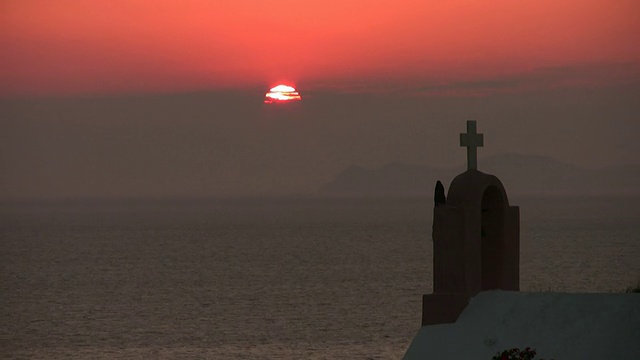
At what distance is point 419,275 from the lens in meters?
→ 97.4

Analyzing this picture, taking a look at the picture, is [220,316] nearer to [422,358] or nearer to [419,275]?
[419,275]

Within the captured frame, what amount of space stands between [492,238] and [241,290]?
6309 centimetres

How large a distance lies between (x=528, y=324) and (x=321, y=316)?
4550 cm

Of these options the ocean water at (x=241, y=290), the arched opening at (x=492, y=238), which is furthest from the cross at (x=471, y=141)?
the ocean water at (x=241, y=290)

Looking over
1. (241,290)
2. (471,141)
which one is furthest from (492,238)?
(241,290)

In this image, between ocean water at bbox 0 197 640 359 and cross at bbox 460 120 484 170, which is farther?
ocean water at bbox 0 197 640 359

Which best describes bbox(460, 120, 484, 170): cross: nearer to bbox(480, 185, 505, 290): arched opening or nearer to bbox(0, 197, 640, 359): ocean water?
bbox(480, 185, 505, 290): arched opening

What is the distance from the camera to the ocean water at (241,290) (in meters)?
54.9

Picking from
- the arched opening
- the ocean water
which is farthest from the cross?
Result: the ocean water

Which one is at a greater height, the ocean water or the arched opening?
the arched opening

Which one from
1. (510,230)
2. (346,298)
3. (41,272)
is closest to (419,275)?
(346,298)

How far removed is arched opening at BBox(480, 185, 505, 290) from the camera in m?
25.2

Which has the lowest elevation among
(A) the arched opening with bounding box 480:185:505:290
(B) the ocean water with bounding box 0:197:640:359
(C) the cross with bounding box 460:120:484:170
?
(B) the ocean water with bounding box 0:197:640:359

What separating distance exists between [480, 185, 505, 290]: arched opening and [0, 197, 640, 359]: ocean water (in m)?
22.2
